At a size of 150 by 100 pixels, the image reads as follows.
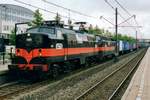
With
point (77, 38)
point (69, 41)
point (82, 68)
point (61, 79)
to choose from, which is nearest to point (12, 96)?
point (61, 79)

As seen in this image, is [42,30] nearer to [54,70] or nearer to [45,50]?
[45,50]

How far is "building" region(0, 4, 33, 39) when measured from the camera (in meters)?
110

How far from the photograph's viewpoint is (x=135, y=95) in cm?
1562

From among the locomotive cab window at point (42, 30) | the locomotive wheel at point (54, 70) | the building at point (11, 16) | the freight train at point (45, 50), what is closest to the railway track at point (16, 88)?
the locomotive wheel at point (54, 70)

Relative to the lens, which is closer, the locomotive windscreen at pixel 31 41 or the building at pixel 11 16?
the locomotive windscreen at pixel 31 41

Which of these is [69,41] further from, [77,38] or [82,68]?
[82,68]

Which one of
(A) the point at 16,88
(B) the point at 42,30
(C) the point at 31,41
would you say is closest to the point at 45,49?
(C) the point at 31,41

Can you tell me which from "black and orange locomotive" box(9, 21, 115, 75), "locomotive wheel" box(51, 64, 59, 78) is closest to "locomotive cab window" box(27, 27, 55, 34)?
"black and orange locomotive" box(9, 21, 115, 75)

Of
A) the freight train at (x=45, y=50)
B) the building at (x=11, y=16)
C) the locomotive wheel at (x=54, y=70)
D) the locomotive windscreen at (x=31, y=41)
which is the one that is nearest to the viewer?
the freight train at (x=45, y=50)

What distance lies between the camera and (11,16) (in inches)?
4820

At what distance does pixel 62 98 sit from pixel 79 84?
191 inches

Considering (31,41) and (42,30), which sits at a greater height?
(42,30)

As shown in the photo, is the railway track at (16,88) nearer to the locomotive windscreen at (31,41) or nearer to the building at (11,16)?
the locomotive windscreen at (31,41)

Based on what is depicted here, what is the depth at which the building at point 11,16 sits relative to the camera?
110 metres
